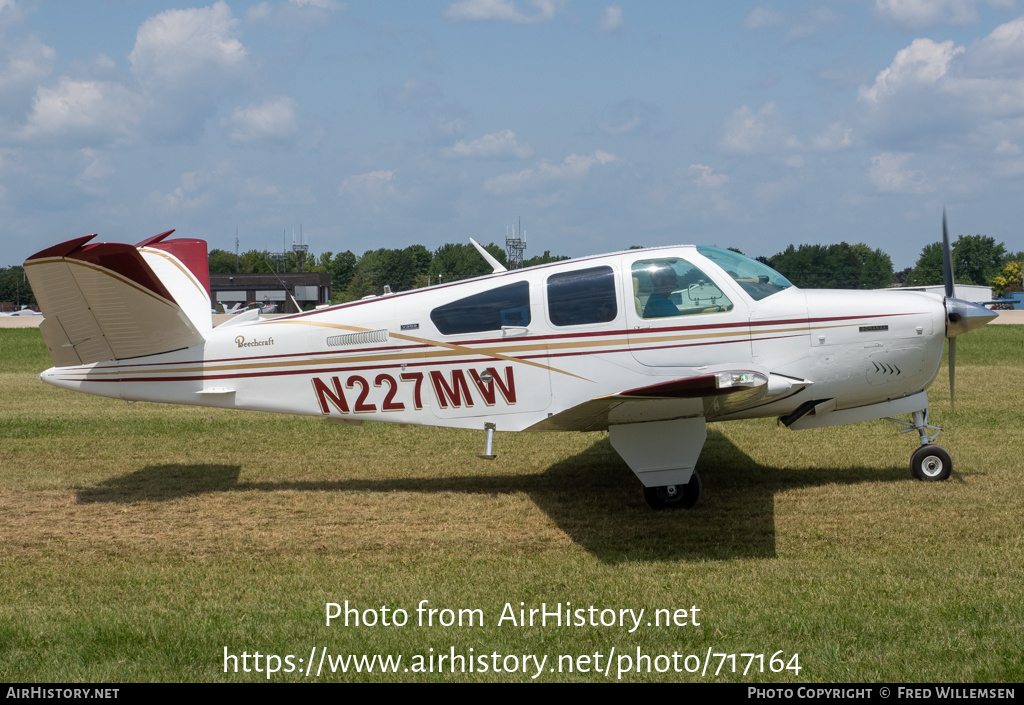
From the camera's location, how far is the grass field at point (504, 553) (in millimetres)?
4863

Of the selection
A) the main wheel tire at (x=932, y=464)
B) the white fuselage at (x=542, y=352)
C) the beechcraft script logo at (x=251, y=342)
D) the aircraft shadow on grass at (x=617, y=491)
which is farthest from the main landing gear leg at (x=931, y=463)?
the beechcraft script logo at (x=251, y=342)

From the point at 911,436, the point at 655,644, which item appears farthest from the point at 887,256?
the point at 655,644

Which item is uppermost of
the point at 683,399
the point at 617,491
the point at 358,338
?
the point at 358,338

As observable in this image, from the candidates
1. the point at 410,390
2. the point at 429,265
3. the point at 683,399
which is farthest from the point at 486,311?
the point at 429,265

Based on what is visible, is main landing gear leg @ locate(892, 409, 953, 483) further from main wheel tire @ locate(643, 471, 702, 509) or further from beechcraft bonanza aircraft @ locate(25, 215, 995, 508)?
main wheel tire @ locate(643, 471, 702, 509)

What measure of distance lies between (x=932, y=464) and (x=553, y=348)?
4.08 meters

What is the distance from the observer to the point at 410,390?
8594 mm

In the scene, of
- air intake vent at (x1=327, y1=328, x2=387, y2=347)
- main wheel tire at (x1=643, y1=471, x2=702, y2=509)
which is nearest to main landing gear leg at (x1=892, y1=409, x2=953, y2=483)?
main wheel tire at (x1=643, y1=471, x2=702, y2=509)

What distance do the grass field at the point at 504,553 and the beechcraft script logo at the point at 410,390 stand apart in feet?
3.20

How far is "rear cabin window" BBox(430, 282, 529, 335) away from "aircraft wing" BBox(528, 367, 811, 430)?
106 centimetres

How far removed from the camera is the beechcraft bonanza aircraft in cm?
796

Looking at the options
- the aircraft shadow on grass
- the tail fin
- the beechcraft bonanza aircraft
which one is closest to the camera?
the aircraft shadow on grass

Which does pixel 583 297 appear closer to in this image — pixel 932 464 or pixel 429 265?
pixel 932 464

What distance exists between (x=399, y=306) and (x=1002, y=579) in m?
5.66
